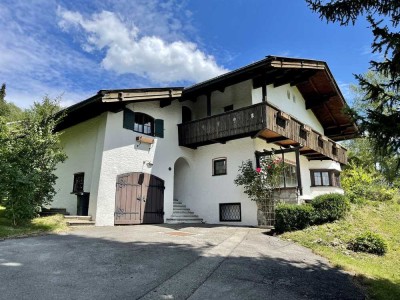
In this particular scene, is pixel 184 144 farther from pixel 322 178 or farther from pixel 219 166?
pixel 322 178

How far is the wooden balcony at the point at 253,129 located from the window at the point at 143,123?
4.60 feet

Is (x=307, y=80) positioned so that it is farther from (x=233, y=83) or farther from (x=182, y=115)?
(x=182, y=115)

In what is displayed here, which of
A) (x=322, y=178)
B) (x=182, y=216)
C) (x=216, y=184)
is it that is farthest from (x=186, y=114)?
(x=322, y=178)

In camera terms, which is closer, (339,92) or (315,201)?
(315,201)

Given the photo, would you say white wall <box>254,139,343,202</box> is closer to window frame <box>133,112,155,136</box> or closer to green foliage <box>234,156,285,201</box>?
green foliage <box>234,156,285,201</box>

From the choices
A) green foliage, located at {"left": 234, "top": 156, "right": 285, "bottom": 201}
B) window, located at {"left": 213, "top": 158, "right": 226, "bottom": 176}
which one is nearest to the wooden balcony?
window, located at {"left": 213, "top": 158, "right": 226, "bottom": 176}

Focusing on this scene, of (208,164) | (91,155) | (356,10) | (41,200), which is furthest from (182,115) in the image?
(356,10)

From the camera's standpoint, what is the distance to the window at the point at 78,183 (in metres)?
13.5

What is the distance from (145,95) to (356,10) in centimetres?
902

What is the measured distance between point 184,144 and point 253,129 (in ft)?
13.5

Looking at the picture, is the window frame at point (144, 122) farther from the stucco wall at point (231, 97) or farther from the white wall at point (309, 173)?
the white wall at point (309, 173)

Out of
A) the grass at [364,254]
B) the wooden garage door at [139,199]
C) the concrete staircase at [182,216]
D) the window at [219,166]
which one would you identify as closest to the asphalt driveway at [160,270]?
the grass at [364,254]

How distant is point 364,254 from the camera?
29.8 feet

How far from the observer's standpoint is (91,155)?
13.4m
